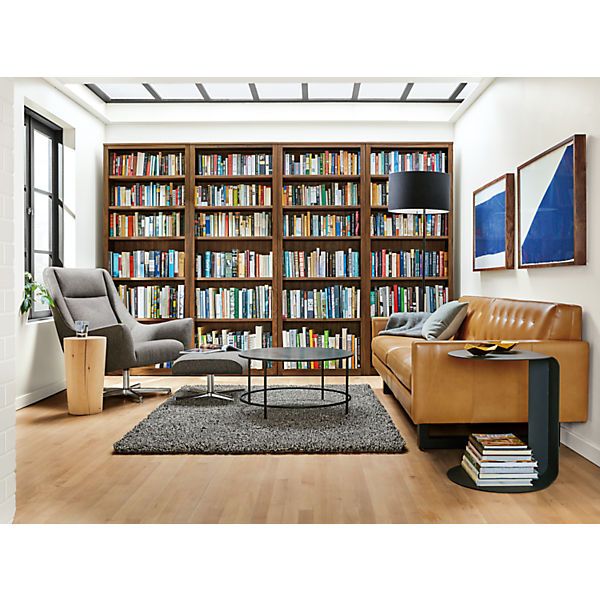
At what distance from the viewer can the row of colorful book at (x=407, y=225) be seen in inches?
263

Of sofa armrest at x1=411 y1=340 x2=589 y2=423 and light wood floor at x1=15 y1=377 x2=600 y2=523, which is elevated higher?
sofa armrest at x1=411 y1=340 x2=589 y2=423

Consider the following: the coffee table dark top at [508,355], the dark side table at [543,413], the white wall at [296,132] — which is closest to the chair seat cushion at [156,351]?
the white wall at [296,132]

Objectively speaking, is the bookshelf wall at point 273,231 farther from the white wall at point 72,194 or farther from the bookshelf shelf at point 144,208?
the white wall at point 72,194

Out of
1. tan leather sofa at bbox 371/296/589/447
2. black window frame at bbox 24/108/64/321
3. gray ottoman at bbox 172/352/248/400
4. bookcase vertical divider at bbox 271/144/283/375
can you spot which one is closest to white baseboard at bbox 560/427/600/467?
tan leather sofa at bbox 371/296/589/447

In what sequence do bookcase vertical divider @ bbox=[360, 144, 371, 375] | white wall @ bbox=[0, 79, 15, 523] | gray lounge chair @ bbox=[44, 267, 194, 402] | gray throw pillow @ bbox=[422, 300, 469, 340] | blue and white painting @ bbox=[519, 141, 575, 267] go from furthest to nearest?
bookcase vertical divider @ bbox=[360, 144, 371, 375]
gray lounge chair @ bbox=[44, 267, 194, 402]
gray throw pillow @ bbox=[422, 300, 469, 340]
blue and white painting @ bbox=[519, 141, 575, 267]
white wall @ bbox=[0, 79, 15, 523]

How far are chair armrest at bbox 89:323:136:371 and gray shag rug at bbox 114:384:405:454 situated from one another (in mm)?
508

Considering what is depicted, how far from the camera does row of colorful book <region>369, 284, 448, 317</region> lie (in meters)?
6.68

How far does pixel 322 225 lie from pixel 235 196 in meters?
0.94

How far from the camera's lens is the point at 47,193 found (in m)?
5.89

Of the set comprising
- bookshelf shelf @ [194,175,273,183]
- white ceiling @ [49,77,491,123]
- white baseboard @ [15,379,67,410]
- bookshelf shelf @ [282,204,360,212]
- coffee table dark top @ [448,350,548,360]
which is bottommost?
white baseboard @ [15,379,67,410]

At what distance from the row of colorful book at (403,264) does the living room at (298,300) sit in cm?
2

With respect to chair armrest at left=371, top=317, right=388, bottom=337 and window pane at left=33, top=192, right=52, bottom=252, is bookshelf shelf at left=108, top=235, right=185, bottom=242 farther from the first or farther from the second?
chair armrest at left=371, top=317, right=388, bottom=337
